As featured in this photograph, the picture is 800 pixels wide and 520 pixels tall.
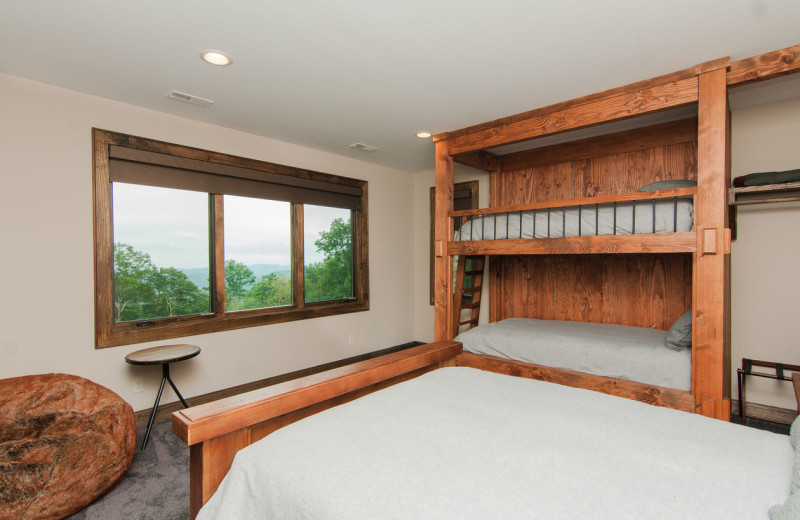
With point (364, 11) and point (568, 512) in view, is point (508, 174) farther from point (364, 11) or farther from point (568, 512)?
point (568, 512)

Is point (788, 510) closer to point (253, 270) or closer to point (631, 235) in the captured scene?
point (631, 235)

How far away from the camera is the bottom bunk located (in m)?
2.47

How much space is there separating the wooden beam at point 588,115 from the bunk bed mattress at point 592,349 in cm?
156

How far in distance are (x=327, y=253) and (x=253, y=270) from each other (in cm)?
90

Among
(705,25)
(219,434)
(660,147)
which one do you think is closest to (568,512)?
(219,434)

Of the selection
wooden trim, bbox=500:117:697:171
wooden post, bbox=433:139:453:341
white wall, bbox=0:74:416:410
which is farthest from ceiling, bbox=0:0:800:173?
wooden post, bbox=433:139:453:341

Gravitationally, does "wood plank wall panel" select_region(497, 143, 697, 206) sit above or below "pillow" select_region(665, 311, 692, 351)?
above

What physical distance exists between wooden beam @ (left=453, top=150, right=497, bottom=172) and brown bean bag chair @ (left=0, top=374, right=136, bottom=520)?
3.18 m

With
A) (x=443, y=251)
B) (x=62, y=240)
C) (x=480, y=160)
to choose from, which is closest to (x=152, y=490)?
(x=62, y=240)

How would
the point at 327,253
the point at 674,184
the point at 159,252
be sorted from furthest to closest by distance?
the point at 327,253 → the point at 159,252 → the point at 674,184

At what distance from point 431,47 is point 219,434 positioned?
2076mm

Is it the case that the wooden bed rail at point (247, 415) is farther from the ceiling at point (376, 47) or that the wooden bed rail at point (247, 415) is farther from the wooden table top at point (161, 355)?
the ceiling at point (376, 47)

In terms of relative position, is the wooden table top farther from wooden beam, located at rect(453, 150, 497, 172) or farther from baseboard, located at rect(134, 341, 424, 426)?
wooden beam, located at rect(453, 150, 497, 172)

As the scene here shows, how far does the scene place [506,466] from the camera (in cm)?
104
